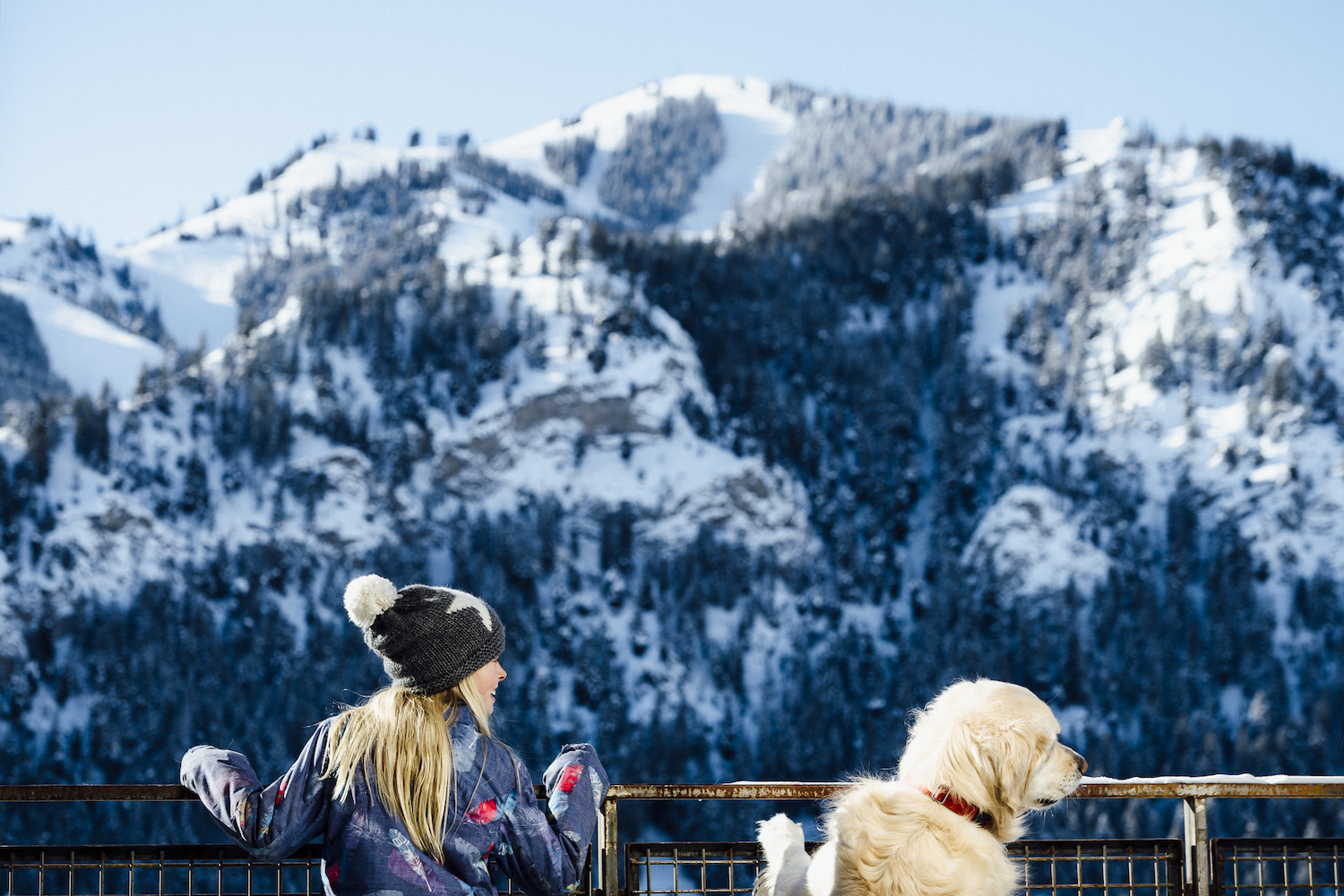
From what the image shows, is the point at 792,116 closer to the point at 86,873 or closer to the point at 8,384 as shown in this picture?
the point at 8,384

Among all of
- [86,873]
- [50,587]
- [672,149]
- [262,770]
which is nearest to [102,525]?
[50,587]

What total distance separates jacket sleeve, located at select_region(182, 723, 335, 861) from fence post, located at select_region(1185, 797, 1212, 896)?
8.62ft

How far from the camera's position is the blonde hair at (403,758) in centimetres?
229

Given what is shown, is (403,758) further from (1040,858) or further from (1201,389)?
(1201,389)

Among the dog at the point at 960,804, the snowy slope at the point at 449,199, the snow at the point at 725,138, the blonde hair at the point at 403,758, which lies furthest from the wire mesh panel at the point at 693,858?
the snow at the point at 725,138

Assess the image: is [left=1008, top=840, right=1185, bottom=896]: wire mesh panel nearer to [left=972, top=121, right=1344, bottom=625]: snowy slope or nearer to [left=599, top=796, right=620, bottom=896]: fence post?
[left=599, top=796, right=620, bottom=896]: fence post

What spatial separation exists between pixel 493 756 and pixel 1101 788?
6.22ft

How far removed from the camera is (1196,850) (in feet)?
11.6

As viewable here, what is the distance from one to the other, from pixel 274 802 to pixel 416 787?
0.30 m

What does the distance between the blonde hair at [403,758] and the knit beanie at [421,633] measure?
0.05 m

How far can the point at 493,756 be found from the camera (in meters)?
2.40

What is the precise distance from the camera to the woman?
2312 millimetres

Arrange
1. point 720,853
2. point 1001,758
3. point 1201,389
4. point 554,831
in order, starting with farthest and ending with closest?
point 1201,389 < point 720,853 < point 1001,758 < point 554,831

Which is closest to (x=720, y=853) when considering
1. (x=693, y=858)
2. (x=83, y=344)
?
(x=693, y=858)
